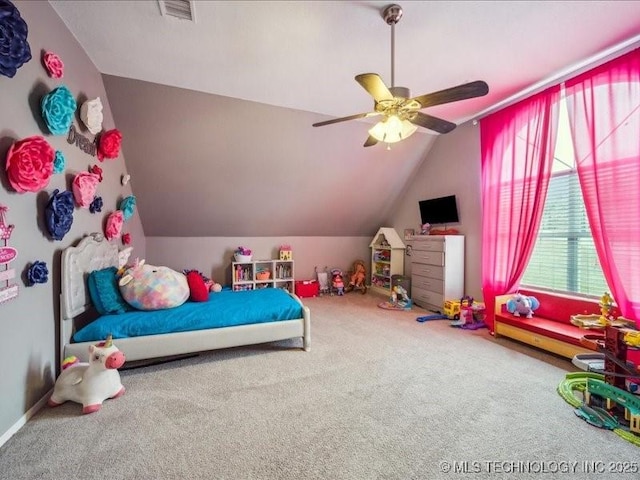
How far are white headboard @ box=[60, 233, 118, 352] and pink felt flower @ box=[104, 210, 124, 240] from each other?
8.0 inches

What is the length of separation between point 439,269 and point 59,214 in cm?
425

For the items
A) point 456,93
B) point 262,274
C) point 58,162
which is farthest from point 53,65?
point 262,274

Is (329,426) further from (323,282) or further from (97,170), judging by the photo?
(323,282)

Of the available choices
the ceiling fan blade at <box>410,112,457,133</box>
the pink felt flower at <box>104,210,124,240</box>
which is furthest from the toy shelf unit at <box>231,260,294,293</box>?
the ceiling fan blade at <box>410,112,457,133</box>

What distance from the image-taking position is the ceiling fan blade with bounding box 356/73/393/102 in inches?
64.8

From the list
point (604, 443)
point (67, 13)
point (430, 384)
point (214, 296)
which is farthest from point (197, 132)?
point (604, 443)

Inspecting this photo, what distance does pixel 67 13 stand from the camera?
2047 mm

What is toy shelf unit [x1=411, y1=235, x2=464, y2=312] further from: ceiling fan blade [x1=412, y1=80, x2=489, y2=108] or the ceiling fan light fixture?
ceiling fan blade [x1=412, y1=80, x2=489, y2=108]

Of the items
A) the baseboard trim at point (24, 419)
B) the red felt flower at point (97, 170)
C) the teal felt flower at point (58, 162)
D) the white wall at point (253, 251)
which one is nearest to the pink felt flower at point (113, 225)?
the red felt flower at point (97, 170)

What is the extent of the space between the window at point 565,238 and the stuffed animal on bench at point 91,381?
4192mm

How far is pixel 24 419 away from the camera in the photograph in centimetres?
177

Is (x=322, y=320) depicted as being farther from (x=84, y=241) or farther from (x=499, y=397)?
(x=84, y=241)

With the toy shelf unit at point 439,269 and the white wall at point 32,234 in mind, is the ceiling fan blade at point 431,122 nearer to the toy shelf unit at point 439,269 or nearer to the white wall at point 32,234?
the toy shelf unit at point 439,269

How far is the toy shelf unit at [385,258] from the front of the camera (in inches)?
208
